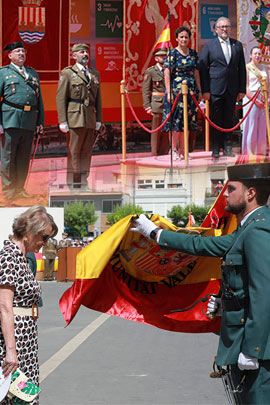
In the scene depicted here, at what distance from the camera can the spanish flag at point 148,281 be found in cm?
571

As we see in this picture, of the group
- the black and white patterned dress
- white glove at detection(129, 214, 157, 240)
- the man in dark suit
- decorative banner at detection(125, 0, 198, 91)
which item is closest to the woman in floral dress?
the man in dark suit

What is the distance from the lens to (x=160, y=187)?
27.9 m

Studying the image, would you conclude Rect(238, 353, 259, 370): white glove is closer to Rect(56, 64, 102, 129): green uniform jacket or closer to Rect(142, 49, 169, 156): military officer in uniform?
Rect(56, 64, 102, 129): green uniform jacket

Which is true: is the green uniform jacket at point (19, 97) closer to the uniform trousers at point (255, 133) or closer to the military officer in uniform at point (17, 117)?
the military officer in uniform at point (17, 117)

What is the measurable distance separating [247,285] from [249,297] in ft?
0.21

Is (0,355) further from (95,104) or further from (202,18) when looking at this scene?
(202,18)

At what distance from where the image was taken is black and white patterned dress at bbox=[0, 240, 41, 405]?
16.0 ft

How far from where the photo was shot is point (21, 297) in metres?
4.95

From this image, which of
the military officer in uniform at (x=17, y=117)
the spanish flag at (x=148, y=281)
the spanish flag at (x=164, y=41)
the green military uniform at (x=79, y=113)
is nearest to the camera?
the spanish flag at (x=148, y=281)

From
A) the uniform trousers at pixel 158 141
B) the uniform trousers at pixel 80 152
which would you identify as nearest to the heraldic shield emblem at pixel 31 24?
the uniform trousers at pixel 80 152

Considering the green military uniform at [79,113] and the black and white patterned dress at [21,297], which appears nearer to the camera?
the black and white patterned dress at [21,297]

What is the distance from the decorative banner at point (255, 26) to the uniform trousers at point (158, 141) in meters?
3.74

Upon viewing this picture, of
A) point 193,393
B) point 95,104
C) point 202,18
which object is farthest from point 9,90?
point 193,393

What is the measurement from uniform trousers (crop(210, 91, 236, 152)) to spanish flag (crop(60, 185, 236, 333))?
67.9ft
